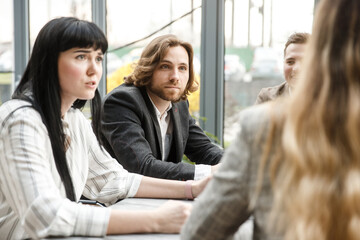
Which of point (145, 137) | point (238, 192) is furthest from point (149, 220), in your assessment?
point (145, 137)

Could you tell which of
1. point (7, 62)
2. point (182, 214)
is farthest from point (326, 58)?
point (7, 62)

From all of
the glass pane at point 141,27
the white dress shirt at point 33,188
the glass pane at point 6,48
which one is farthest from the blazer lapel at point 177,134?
the glass pane at point 6,48

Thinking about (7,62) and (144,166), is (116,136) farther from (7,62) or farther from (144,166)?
(7,62)

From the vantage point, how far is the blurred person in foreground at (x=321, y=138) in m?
0.82

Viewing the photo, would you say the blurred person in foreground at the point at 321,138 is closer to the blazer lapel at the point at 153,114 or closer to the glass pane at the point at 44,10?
the blazer lapel at the point at 153,114

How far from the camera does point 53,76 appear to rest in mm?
1507

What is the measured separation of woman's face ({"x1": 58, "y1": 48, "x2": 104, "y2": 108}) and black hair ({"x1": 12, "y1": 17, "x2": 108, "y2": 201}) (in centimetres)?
2

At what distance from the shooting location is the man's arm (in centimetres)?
208

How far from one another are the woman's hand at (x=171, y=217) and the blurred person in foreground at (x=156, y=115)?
819 mm

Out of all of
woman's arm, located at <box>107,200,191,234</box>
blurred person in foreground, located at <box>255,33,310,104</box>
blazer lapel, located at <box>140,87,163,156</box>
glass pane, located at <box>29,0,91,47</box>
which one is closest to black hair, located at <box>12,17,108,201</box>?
woman's arm, located at <box>107,200,191,234</box>

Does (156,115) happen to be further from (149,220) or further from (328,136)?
(328,136)

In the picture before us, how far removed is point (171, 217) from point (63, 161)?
1.29 ft

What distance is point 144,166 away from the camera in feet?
6.97

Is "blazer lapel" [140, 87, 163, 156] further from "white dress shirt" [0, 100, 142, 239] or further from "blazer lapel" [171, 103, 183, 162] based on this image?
"white dress shirt" [0, 100, 142, 239]
